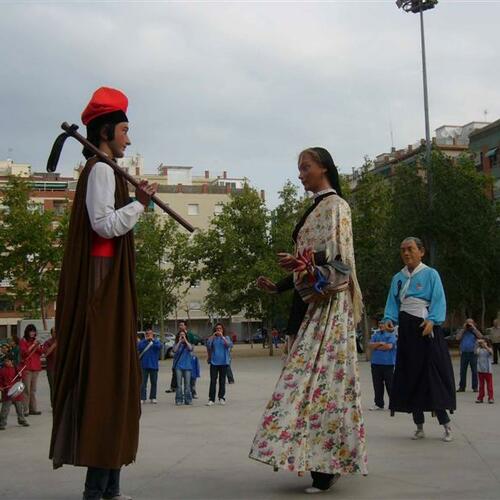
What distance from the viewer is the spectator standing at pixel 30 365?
13720mm

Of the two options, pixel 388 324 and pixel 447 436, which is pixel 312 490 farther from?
pixel 447 436

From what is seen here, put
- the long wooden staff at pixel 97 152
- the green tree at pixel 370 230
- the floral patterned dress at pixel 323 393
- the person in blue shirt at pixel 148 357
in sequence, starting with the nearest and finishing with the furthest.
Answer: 1. the long wooden staff at pixel 97 152
2. the floral patterned dress at pixel 323 393
3. the person in blue shirt at pixel 148 357
4. the green tree at pixel 370 230

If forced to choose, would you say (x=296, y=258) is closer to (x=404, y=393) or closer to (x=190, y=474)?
(x=190, y=474)

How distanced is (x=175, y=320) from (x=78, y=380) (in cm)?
7784

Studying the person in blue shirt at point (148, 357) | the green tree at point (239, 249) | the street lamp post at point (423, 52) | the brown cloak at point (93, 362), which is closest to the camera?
the brown cloak at point (93, 362)

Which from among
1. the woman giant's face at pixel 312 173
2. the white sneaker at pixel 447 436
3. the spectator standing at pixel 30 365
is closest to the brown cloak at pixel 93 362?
the woman giant's face at pixel 312 173

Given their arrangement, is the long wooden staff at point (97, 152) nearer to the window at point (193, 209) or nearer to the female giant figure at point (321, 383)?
the female giant figure at point (321, 383)

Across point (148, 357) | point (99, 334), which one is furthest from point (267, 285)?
point (148, 357)

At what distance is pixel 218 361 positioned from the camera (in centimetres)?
1591

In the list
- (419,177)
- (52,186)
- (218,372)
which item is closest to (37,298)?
(419,177)

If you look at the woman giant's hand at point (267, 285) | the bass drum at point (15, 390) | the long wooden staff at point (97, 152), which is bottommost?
the bass drum at point (15, 390)

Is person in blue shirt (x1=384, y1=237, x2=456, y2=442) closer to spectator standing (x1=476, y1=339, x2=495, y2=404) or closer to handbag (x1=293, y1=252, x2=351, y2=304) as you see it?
handbag (x1=293, y1=252, x2=351, y2=304)

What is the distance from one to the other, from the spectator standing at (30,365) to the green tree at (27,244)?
94.8 ft

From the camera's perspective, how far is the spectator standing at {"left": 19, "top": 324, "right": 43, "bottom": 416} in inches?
540
